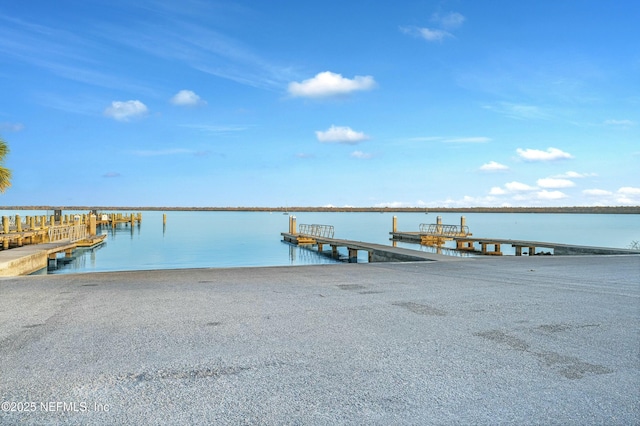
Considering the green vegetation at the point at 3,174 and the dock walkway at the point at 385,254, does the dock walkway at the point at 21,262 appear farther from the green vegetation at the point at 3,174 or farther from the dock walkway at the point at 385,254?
the dock walkway at the point at 385,254

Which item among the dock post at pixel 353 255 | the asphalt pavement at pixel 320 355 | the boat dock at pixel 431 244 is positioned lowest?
the dock post at pixel 353 255

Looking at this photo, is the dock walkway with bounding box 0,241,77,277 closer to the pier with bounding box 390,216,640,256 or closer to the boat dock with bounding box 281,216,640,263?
the boat dock with bounding box 281,216,640,263

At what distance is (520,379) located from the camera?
4121mm

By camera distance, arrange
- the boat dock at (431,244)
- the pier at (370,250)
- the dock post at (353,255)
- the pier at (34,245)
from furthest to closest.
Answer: the dock post at (353,255), the boat dock at (431,244), the pier at (370,250), the pier at (34,245)

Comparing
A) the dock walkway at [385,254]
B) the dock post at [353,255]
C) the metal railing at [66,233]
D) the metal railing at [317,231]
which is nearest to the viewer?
the dock walkway at [385,254]

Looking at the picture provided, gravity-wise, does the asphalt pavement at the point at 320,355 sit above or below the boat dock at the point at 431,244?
above

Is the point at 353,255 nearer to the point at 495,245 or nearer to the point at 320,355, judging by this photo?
the point at 495,245

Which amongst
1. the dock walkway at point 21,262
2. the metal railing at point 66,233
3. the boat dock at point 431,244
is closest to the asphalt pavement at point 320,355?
the dock walkway at point 21,262

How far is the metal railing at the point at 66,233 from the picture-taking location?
100ft

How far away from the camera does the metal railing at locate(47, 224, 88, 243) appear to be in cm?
3052

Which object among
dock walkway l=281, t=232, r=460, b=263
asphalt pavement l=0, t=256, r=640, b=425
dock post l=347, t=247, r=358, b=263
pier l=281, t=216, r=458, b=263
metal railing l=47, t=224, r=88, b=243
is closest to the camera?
asphalt pavement l=0, t=256, r=640, b=425

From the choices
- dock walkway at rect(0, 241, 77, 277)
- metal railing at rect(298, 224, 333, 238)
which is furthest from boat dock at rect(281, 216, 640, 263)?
dock walkway at rect(0, 241, 77, 277)

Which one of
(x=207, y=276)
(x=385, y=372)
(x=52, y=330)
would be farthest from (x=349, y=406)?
(x=207, y=276)

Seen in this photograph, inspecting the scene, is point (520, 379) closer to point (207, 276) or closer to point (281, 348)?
point (281, 348)
